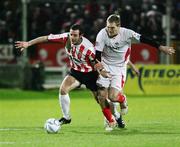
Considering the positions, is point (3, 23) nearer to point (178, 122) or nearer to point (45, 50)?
point (45, 50)

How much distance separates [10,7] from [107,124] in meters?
20.0

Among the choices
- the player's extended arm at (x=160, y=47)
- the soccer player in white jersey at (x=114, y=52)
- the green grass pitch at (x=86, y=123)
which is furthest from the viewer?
the soccer player in white jersey at (x=114, y=52)

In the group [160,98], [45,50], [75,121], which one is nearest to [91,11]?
[45,50]

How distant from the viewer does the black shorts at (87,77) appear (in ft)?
47.3

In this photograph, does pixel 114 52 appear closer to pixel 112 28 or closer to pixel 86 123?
pixel 112 28

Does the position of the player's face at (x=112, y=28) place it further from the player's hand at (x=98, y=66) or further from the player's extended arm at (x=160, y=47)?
the player's hand at (x=98, y=66)

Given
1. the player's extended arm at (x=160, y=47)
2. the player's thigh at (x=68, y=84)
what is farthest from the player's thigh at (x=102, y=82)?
Answer: the player's extended arm at (x=160, y=47)

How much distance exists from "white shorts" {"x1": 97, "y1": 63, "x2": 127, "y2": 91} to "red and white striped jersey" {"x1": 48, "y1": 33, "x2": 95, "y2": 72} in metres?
0.35

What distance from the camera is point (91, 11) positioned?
1260 inches

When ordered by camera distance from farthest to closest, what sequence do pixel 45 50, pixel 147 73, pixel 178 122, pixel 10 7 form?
pixel 10 7, pixel 45 50, pixel 147 73, pixel 178 122

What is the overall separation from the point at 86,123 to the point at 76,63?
208cm

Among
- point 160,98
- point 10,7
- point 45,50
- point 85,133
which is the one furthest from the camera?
point 10,7

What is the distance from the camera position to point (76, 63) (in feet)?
47.2

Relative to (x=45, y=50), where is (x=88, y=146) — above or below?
above
